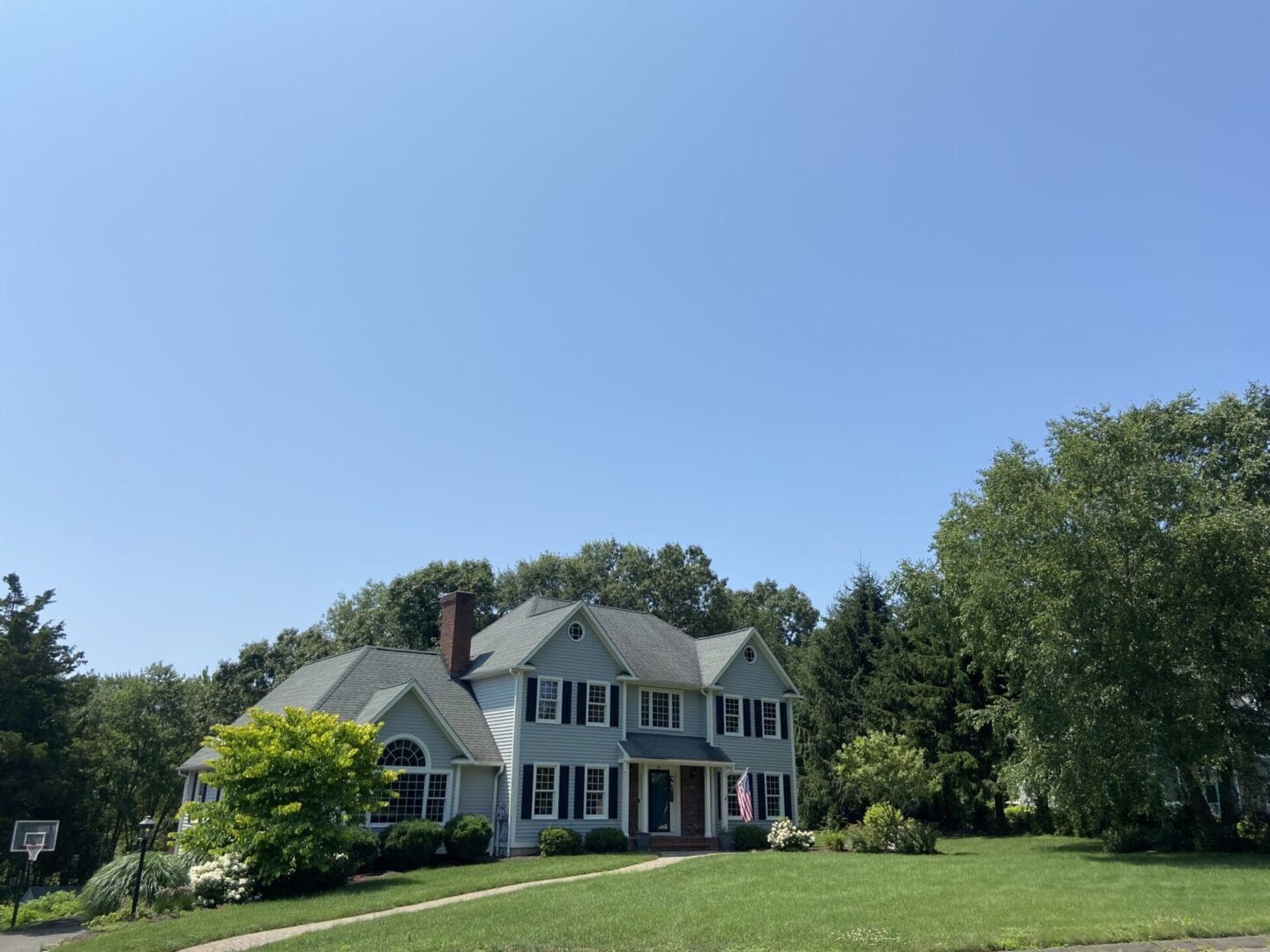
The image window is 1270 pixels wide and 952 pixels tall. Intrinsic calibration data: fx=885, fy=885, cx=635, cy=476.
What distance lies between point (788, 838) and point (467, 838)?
994 cm

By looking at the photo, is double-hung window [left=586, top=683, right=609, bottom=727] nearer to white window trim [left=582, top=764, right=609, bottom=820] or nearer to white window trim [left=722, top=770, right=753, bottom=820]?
white window trim [left=582, top=764, right=609, bottom=820]

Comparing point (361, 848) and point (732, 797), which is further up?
point (732, 797)

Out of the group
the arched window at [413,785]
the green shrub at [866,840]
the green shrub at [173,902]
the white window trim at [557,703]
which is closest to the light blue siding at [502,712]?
the white window trim at [557,703]

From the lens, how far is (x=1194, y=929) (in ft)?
38.7

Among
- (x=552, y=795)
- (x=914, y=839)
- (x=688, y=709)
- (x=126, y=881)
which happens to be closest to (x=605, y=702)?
(x=552, y=795)

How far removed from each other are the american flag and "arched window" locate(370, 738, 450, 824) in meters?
9.78

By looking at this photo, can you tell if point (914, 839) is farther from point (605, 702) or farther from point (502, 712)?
point (502, 712)

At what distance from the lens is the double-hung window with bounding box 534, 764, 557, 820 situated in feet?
89.9

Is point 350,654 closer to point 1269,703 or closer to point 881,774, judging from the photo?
point 881,774

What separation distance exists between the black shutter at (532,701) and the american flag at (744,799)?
732 cm

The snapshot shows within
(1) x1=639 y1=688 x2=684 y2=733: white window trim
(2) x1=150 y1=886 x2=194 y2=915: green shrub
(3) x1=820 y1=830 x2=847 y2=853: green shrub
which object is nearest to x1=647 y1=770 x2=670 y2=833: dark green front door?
(1) x1=639 y1=688 x2=684 y2=733: white window trim

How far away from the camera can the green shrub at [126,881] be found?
1900cm

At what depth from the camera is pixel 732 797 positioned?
31797 millimetres

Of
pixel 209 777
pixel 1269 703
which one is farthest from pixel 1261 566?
pixel 209 777
